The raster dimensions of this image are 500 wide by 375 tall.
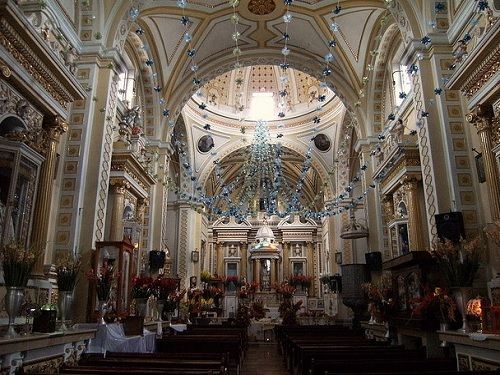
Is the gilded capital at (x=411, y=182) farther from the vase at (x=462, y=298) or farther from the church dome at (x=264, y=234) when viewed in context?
the church dome at (x=264, y=234)

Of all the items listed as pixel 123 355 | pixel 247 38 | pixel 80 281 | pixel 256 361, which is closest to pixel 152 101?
pixel 247 38

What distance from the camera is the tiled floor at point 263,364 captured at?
8.26 metres

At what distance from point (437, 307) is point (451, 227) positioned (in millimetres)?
1382

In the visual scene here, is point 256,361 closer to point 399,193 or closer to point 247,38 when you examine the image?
point 399,193

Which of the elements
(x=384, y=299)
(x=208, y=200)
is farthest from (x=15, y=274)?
(x=208, y=200)

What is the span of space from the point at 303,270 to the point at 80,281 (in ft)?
66.7

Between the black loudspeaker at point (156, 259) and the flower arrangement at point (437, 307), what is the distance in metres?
7.46

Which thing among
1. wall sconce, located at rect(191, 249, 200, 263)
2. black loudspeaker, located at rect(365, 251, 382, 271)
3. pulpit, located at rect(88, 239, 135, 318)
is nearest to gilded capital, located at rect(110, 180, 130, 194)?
pulpit, located at rect(88, 239, 135, 318)

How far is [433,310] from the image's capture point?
6.86 metres

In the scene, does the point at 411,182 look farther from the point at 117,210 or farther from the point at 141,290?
the point at 117,210

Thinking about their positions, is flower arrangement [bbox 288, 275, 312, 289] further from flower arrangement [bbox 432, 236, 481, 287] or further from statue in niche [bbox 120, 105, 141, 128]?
flower arrangement [bbox 432, 236, 481, 287]

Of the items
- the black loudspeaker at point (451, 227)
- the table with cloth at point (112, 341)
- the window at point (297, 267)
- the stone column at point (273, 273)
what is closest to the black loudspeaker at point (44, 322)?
the table with cloth at point (112, 341)

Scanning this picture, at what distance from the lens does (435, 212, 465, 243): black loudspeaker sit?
720 cm

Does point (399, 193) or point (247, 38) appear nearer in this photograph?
point (399, 193)
